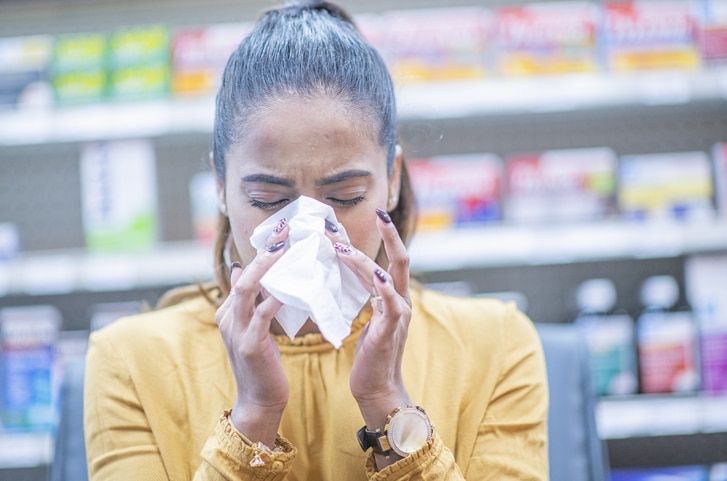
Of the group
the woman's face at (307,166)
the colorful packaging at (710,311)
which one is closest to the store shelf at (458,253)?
the colorful packaging at (710,311)

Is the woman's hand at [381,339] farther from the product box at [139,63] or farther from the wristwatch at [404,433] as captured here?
the product box at [139,63]

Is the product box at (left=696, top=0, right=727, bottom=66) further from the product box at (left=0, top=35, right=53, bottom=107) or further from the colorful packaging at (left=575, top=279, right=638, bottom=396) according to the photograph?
the product box at (left=0, top=35, right=53, bottom=107)

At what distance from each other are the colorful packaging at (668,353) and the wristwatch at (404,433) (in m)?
1.22

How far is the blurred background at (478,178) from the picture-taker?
6.25ft

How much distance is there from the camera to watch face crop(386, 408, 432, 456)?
923mm

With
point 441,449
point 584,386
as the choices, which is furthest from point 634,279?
point 441,449

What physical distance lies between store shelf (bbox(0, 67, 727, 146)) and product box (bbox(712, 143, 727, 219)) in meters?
A: 0.22

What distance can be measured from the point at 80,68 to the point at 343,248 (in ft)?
4.52

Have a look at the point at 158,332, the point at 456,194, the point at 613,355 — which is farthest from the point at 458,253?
the point at 158,332

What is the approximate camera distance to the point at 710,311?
198cm

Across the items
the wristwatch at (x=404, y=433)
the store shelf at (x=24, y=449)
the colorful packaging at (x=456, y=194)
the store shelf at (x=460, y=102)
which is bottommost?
the store shelf at (x=24, y=449)

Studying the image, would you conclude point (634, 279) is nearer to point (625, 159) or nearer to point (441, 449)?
point (625, 159)

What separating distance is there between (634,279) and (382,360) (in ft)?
4.56

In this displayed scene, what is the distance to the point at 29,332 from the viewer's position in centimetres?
201
